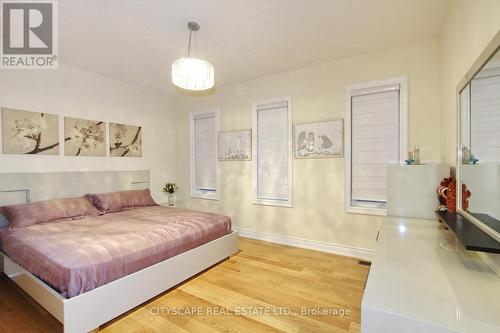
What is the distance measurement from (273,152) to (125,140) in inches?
98.4

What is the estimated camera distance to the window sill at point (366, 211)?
119 inches

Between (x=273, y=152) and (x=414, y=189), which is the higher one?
(x=273, y=152)

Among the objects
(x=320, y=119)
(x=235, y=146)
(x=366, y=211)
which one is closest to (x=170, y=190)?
(x=235, y=146)

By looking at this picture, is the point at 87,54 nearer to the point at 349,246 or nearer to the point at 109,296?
the point at 109,296

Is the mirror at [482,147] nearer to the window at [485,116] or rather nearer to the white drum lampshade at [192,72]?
the window at [485,116]

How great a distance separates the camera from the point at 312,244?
3502 mm

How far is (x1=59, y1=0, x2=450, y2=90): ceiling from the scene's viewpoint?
2174 mm

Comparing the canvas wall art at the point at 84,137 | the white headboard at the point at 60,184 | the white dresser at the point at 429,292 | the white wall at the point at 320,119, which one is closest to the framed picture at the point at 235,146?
the white wall at the point at 320,119

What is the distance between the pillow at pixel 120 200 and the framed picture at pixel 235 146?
4.76 feet

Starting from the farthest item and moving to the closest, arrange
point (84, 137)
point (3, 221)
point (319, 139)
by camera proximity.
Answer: point (84, 137), point (319, 139), point (3, 221)

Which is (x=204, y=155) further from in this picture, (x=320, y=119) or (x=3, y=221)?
(x=3, y=221)

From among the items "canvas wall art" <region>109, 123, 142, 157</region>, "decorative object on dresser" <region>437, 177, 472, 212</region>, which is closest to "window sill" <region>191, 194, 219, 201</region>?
"canvas wall art" <region>109, 123, 142, 157</region>

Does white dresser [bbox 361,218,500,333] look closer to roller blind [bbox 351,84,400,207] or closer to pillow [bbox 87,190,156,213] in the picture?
roller blind [bbox 351,84,400,207]

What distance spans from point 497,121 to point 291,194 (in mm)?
2651
